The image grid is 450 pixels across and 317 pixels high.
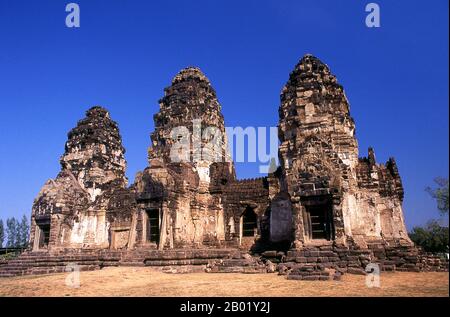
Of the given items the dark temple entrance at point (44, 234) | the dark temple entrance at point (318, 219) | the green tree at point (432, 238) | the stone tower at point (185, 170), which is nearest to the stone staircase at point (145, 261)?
the dark temple entrance at point (44, 234)

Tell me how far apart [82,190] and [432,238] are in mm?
32420

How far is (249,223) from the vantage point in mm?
22406

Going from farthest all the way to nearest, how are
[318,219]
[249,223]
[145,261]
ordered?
[249,223] < [145,261] < [318,219]

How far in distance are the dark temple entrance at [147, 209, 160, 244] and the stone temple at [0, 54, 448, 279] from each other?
57 mm

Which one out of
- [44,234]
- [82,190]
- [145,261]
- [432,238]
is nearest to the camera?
[145,261]

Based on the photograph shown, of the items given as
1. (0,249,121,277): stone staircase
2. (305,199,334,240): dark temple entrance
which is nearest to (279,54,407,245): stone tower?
(305,199,334,240): dark temple entrance

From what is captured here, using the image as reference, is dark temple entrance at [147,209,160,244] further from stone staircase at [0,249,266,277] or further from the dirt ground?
the dirt ground

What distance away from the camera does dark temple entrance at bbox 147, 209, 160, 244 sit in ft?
66.6

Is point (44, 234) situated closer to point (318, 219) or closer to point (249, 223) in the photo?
point (249, 223)

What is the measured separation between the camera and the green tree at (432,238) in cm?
3003

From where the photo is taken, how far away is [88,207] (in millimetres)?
26078

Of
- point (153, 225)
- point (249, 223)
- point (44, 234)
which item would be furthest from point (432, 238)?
point (44, 234)
